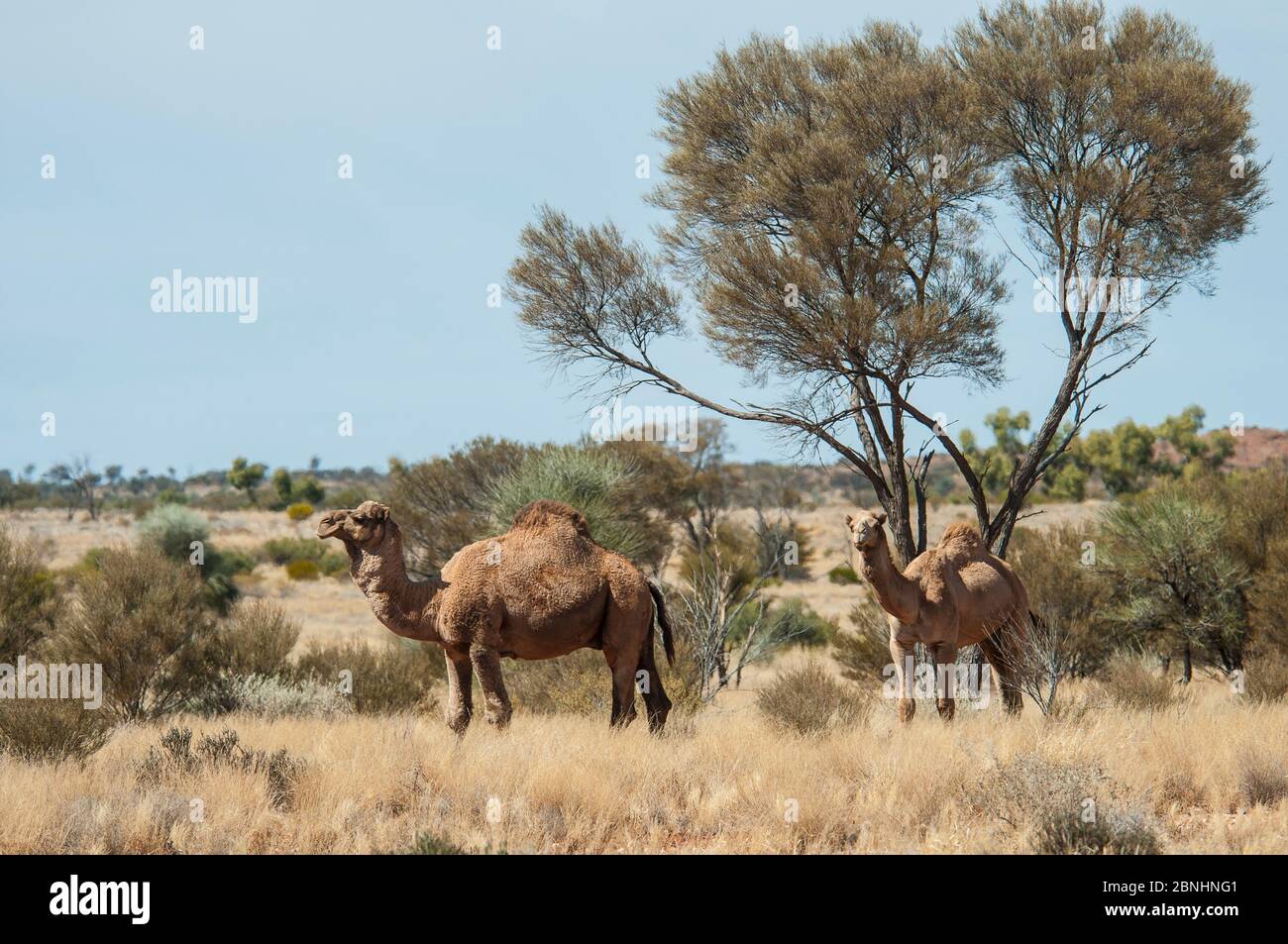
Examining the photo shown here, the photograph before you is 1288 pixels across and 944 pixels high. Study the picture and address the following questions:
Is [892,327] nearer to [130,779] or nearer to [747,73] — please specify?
[747,73]

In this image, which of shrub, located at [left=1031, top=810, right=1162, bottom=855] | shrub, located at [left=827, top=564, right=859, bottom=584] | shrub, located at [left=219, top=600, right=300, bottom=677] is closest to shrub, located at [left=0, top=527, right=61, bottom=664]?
shrub, located at [left=219, top=600, right=300, bottom=677]

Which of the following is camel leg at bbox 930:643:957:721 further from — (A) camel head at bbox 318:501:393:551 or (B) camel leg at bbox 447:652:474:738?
(A) camel head at bbox 318:501:393:551

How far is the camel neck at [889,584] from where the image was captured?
10.7 meters

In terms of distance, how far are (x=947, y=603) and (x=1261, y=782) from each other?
2.79 metres

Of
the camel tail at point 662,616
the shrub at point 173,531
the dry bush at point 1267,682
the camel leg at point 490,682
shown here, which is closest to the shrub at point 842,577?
the shrub at point 173,531

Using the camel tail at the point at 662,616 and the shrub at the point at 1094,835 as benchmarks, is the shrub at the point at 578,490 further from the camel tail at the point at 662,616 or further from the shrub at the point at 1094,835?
the shrub at the point at 1094,835

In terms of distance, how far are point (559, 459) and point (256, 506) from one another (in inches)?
2216

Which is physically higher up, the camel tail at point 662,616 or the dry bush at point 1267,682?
the camel tail at point 662,616

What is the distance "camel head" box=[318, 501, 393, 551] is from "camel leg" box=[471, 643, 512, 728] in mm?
1130

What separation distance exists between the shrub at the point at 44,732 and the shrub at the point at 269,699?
3.47 m
